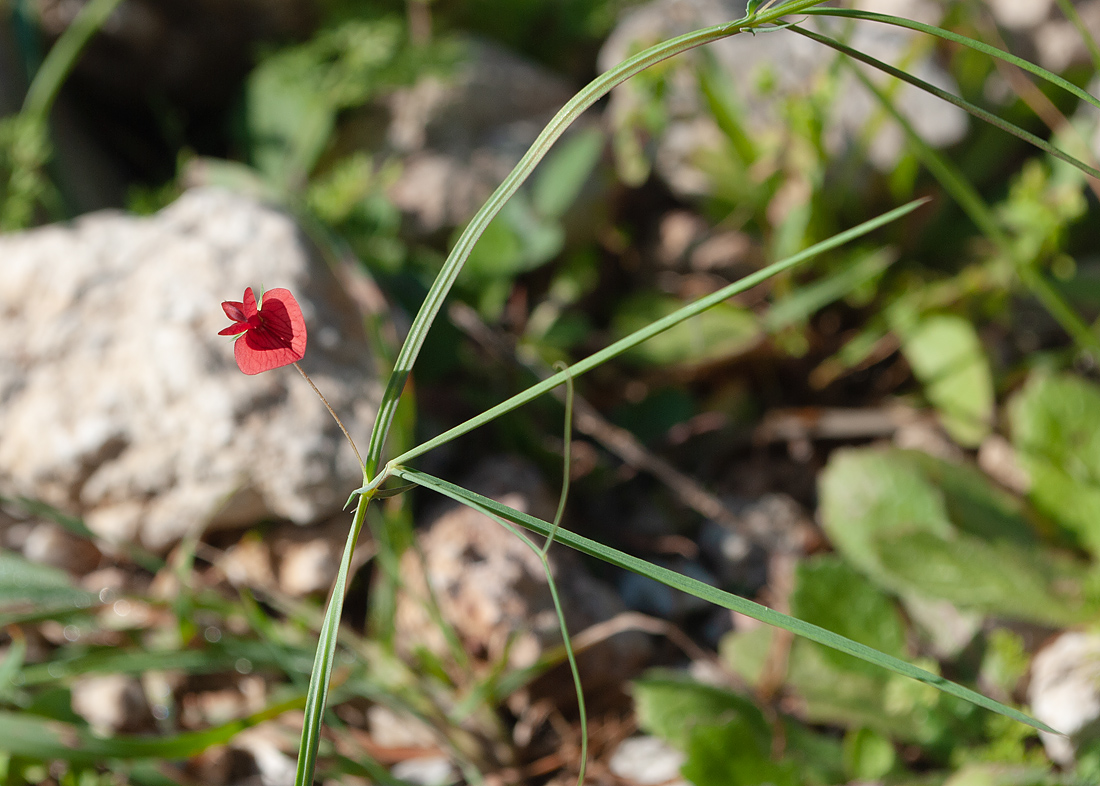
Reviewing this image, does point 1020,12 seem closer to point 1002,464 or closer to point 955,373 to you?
point 955,373

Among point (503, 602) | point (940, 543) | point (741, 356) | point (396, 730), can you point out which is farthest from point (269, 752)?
point (741, 356)

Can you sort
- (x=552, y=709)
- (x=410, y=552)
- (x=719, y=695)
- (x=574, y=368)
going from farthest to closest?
(x=410, y=552) → (x=552, y=709) → (x=719, y=695) → (x=574, y=368)

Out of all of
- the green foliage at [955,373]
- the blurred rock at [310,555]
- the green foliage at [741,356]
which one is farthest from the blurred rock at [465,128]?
the green foliage at [955,373]

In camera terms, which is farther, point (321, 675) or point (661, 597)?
point (661, 597)

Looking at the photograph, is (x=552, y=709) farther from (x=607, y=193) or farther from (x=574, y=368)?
(x=607, y=193)

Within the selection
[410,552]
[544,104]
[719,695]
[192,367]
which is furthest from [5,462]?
[544,104]

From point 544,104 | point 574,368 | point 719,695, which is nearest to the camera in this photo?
point 574,368

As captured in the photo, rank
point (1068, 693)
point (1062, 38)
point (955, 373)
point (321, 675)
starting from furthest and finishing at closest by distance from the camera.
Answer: point (1062, 38), point (955, 373), point (1068, 693), point (321, 675)
